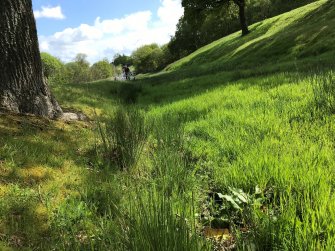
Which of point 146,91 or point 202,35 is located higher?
point 202,35

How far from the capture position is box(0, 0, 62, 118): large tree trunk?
639 centimetres

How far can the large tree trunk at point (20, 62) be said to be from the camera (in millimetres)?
6387

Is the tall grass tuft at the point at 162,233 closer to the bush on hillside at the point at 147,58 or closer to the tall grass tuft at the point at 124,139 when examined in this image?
the tall grass tuft at the point at 124,139

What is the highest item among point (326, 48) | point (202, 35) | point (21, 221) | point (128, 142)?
point (202, 35)

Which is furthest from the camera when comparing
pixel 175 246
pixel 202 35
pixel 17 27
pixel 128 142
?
pixel 202 35

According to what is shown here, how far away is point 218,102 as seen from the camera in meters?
8.90

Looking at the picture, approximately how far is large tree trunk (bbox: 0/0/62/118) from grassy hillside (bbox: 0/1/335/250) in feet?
1.39

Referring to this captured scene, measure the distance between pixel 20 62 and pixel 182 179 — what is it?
433 cm

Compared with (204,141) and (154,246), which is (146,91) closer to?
(204,141)

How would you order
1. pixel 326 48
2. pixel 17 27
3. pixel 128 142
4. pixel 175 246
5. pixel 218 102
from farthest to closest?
pixel 326 48 < pixel 218 102 < pixel 17 27 < pixel 128 142 < pixel 175 246

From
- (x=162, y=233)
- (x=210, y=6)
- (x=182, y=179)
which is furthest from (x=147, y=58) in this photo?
(x=162, y=233)

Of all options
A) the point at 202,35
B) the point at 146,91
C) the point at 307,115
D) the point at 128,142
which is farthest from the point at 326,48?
the point at 202,35

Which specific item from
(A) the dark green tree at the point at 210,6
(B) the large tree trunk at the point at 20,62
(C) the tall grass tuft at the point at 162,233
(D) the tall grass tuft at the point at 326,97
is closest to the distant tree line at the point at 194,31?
(A) the dark green tree at the point at 210,6

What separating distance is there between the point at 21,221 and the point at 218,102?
622cm
